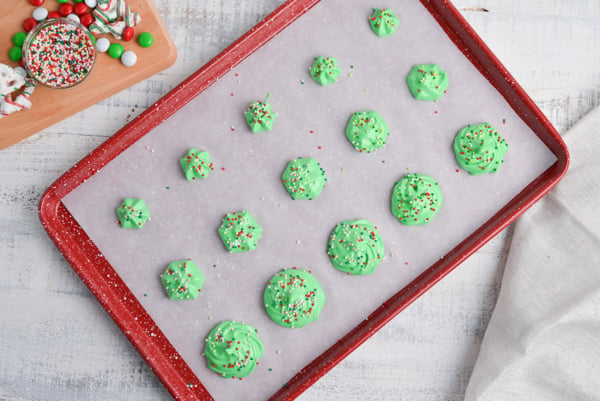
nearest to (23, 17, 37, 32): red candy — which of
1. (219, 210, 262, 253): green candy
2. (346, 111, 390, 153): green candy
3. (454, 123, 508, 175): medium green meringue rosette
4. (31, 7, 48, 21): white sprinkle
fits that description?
(31, 7, 48, 21): white sprinkle

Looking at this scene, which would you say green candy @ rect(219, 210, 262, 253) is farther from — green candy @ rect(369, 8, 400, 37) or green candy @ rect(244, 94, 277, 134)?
green candy @ rect(369, 8, 400, 37)

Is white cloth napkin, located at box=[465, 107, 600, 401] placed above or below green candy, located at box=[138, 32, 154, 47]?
below

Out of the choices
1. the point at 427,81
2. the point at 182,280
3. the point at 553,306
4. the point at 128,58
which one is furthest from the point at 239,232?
the point at 553,306

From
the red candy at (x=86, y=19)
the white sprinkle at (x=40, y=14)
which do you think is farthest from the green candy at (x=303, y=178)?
the white sprinkle at (x=40, y=14)

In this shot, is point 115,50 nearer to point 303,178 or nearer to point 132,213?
point 132,213

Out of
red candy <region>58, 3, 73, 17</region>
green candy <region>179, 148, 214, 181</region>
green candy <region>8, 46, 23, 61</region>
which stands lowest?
green candy <region>179, 148, 214, 181</region>
